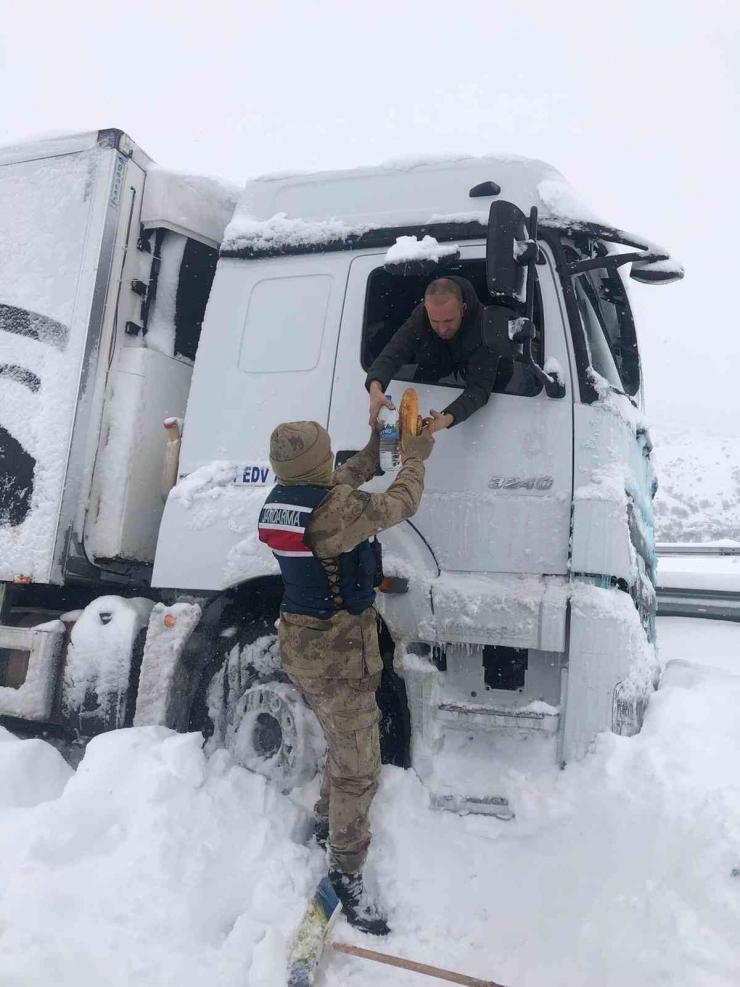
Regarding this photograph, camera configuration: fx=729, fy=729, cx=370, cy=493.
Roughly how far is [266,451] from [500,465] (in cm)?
111

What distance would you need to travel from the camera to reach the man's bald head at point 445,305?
3.15 metres

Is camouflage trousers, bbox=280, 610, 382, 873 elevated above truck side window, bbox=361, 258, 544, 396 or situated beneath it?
situated beneath

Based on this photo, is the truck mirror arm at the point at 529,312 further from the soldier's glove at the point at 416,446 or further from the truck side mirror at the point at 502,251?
the soldier's glove at the point at 416,446

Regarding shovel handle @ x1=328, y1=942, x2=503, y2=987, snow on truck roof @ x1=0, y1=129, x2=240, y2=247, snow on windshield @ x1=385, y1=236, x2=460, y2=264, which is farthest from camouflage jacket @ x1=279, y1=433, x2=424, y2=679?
snow on truck roof @ x1=0, y1=129, x2=240, y2=247

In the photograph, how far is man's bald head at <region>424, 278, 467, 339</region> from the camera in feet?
10.3

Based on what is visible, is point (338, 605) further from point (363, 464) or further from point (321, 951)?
point (321, 951)

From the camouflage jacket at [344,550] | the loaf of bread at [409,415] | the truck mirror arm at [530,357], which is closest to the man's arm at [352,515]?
the camouflage jacket at [344,550]

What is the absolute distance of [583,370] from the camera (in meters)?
3.19

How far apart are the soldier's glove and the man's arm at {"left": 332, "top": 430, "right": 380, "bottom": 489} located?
23 centimetres

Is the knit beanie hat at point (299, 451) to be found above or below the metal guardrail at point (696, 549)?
below

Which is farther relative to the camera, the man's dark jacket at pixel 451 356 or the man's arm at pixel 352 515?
the man's dark jacket at pixel 451 356

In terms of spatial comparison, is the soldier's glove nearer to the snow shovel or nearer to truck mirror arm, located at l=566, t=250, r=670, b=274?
truck mirror arm, located at l=566, t=250, r=670, b=274

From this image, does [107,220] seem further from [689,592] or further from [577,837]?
[689,592]

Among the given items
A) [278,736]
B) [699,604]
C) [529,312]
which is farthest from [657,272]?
[699,604]
